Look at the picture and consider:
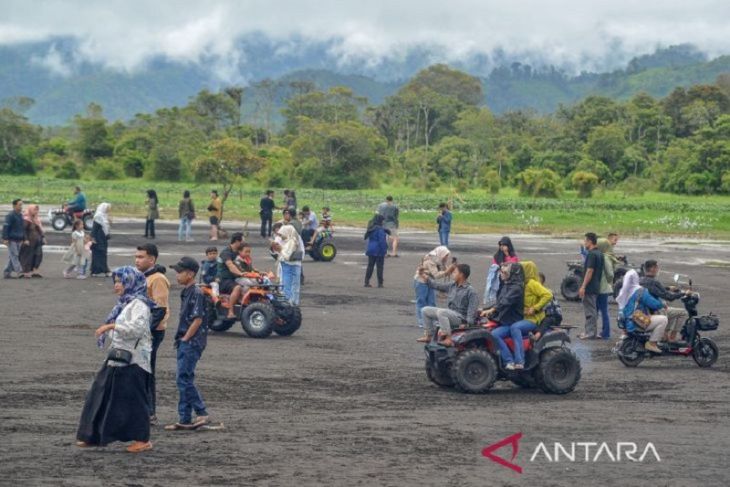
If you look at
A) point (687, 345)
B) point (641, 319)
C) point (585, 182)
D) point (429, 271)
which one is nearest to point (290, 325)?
point (429, 271)

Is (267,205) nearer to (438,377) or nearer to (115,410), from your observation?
(438,377)

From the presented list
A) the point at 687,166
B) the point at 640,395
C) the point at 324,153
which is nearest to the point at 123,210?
the point at 324,153

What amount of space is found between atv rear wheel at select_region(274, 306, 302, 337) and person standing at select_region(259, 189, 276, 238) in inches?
778

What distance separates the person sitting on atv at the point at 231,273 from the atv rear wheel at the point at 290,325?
2.59 feet

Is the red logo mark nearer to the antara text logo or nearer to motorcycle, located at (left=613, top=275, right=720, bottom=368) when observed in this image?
the antara text logo

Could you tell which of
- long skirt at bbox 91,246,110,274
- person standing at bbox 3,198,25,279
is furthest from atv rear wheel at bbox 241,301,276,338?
long skirt at bbox 91,246,110,274

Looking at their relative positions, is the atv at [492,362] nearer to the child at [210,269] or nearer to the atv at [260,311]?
the atv at [260,311]

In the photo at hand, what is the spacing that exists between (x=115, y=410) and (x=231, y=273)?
27.5 ft

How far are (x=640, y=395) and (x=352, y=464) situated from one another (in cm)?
524

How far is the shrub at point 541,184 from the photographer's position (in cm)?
7712

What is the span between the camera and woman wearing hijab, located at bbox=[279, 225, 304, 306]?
2161cm

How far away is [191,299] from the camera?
11852 millimetres

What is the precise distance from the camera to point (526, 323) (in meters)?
14.6

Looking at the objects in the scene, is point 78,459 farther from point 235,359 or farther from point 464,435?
point 235,359
